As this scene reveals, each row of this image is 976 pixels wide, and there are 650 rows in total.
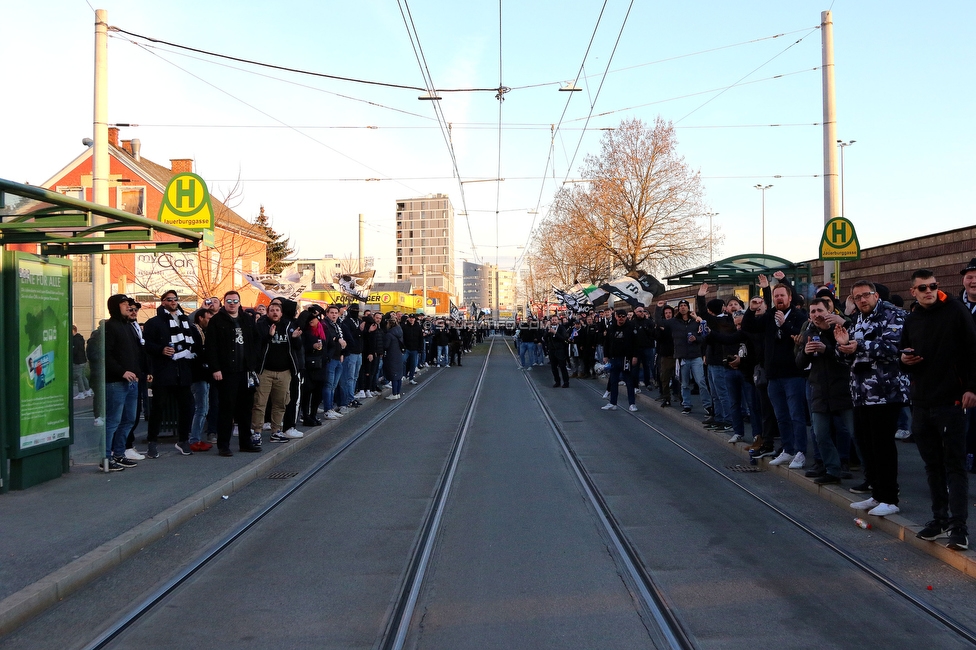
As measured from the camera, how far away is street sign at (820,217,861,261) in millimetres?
12336

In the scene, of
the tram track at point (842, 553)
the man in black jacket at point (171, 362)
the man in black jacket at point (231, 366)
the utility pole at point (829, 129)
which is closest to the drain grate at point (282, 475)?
the man in black jacket at point (231, 366)

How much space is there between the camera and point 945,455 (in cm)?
589

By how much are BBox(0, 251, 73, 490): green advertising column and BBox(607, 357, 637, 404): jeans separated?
402 inches

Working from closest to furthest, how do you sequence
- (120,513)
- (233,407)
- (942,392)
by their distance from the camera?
(942,392) < (120,513) < (233,407)

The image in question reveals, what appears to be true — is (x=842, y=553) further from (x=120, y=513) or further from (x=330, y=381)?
(x=330, y=381)

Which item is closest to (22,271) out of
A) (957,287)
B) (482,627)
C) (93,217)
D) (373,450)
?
(93,217)

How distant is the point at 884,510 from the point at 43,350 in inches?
314

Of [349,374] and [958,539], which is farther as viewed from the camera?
[349,374]

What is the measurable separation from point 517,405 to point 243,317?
8.40m

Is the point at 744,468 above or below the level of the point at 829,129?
below

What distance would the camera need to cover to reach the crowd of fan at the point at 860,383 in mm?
5812

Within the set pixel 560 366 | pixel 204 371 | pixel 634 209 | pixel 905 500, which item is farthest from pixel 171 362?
pixel 634 209

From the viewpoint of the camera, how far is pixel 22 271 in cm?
789

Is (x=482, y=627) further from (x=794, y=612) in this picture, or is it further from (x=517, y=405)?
(x=517, y=405)
